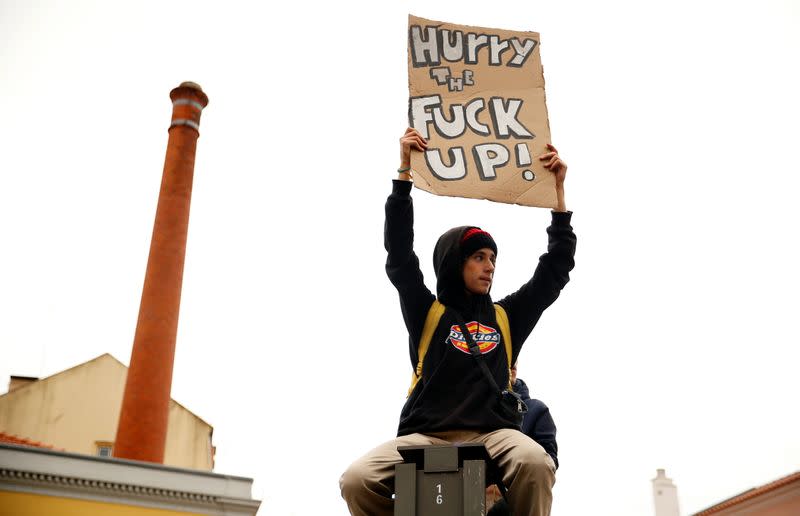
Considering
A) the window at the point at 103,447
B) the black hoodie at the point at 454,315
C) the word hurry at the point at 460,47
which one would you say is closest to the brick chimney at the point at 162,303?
the window at the point at 103,447

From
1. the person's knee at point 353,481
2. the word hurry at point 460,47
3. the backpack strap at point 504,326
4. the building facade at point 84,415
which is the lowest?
the person's knee at point 353,481

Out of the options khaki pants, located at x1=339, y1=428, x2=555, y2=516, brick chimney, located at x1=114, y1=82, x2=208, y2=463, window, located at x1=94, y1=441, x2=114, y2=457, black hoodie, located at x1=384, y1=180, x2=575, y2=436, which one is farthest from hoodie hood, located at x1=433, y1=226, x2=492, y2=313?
window, located at x1=94, y1=441, x2=114, y2=457

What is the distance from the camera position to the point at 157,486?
1983cm

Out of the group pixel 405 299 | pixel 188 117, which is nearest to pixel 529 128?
pixel 405 299

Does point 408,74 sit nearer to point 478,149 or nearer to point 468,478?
point 478,149

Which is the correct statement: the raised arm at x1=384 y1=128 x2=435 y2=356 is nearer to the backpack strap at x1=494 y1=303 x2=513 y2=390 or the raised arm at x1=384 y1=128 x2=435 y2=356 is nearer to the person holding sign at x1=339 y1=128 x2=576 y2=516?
the person holding sign at x1=339 y1=128 x2=576 y2=516

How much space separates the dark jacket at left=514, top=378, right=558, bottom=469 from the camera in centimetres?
537

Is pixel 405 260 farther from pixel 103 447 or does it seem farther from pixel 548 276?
pixel 103 447

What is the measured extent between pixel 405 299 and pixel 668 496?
31.1 meters

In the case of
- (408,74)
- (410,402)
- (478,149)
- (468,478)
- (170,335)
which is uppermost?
(170,335)

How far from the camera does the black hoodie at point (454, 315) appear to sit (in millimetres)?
4039

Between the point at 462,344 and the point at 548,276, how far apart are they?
654 mm

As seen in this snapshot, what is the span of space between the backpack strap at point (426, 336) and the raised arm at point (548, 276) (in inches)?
15.7

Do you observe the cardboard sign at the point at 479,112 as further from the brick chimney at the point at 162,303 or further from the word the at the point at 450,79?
the brick chimney at the point at 162,303
